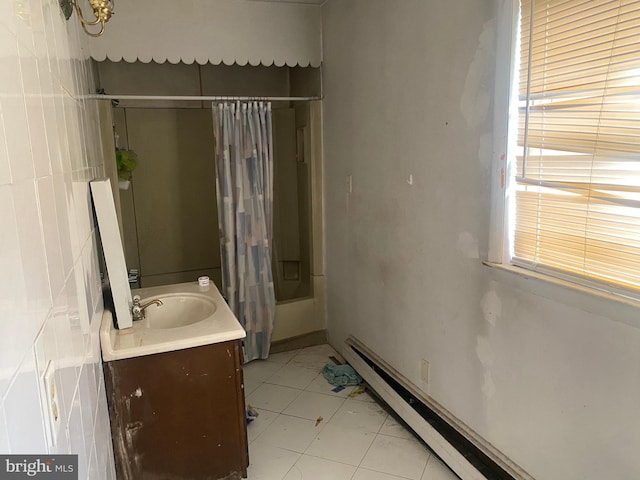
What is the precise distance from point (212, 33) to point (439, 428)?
2543mm

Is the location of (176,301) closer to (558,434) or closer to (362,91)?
(362,91)

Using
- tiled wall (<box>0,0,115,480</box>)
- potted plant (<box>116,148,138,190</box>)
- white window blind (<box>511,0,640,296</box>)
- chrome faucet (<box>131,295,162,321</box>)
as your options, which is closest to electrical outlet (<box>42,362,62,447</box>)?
tiled wall (<box>0,0,115,480</box>)

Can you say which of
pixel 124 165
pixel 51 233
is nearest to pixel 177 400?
pixel 51 233

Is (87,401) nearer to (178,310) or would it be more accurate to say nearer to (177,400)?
(177,400)

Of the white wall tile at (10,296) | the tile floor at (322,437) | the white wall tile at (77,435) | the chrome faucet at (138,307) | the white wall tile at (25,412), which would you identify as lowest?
the tile floor at (322,437)

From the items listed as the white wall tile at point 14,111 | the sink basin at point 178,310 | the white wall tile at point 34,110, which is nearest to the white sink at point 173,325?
the sink basin at point 178,310

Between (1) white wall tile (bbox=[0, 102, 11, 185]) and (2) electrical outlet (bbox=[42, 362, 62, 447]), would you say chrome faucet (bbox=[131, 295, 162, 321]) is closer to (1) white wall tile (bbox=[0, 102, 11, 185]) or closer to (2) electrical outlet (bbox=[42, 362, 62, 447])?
(2) electrical outlet (bbox=[42, 362, 62, 447])

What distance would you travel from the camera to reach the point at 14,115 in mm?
721

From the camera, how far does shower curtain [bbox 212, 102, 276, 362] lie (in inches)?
115

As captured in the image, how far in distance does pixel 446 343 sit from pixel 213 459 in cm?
111

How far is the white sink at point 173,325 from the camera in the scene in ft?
5.78

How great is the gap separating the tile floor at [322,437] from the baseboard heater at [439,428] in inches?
3.8

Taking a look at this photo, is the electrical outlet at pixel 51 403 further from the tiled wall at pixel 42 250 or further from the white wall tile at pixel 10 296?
the white wall tile at pixel 10 296

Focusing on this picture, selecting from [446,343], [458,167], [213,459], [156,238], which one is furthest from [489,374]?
[156,238]
